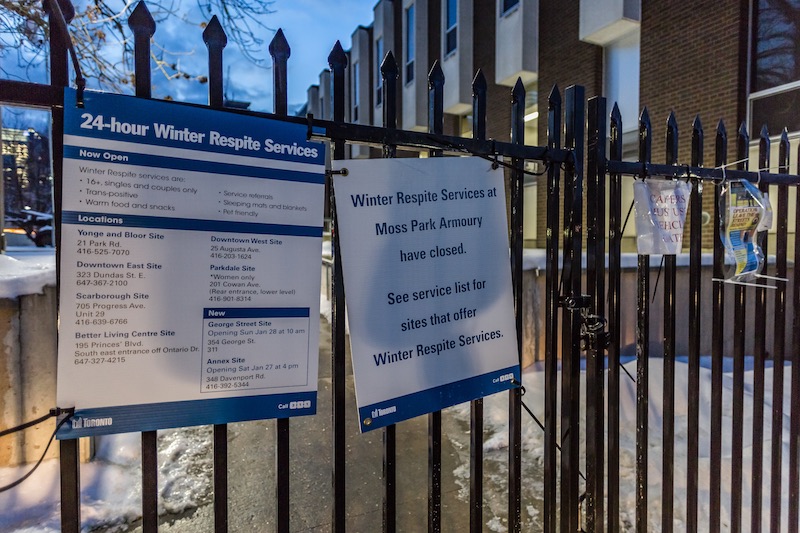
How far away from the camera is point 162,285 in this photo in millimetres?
1226

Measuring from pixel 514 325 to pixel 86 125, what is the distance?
148cm

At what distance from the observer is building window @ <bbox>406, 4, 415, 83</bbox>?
50.4ft

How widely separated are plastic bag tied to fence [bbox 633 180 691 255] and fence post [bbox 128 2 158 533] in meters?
1.88

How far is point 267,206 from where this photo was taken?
4.33 feet

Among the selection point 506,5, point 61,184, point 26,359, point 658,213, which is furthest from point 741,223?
point 506,5

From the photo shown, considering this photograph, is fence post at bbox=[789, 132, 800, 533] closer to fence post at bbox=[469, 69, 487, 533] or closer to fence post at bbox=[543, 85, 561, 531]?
fence post at bbox=[543, 85, 561, 531]

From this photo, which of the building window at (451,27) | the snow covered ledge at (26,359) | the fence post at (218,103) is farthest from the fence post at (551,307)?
the building window at (451,27)

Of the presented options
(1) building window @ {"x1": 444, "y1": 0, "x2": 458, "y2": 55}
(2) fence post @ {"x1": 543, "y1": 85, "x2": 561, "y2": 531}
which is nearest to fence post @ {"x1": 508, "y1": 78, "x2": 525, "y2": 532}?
(2) fence post @ {"x1": 543, "y1": 85, "x2": 561, "y2": 531}

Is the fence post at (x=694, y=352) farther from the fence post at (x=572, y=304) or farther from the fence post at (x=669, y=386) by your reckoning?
the fence post at (x=572, y=304)

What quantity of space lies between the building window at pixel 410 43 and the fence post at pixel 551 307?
14923 mm

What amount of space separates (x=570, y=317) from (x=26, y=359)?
3573 millimetres

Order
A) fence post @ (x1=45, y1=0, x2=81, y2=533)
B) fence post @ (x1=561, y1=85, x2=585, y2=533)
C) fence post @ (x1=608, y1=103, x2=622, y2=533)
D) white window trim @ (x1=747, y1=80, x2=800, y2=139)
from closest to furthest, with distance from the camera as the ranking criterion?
1. fence post @ (x1=45, y1=0, x2=81, y2=533)
2. fence post @ (x1=561, y1=85, x2=585, y2=533)
3. fence post @ (x1=608, y1=103, x2=622, y2=533)
4. white window trim @ (x1=747, y1=80, x2=800, y2=139)

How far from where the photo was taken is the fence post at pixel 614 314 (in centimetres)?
198

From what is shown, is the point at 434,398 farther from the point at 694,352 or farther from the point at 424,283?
the point at 694,352
